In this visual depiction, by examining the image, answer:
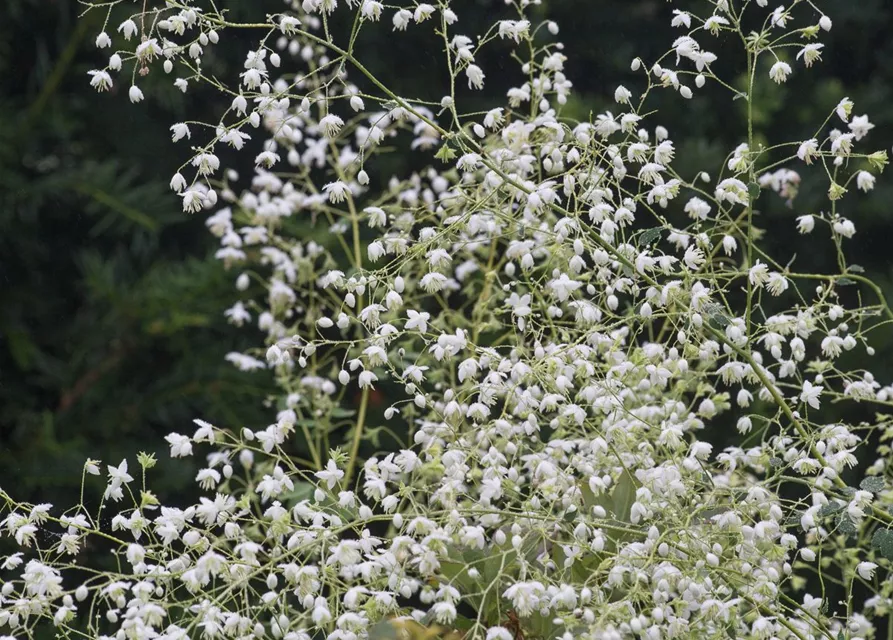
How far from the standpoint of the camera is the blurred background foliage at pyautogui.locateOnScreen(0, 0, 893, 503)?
259 cm

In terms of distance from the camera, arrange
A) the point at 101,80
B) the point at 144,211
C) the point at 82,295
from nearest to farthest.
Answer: the point at 101,80, the point at 144,211, the point at 82,295

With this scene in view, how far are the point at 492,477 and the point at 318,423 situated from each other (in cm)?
70

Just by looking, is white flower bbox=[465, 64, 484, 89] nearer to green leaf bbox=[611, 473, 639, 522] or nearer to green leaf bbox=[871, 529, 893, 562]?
green leaf bbox=[611, 473, 639, 522]

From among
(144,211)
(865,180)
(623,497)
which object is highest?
(865,180)

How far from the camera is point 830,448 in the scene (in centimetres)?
141

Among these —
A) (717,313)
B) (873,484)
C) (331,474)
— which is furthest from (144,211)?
(873,484)

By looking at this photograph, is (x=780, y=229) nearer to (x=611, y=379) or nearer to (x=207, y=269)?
(x=207, y=269)

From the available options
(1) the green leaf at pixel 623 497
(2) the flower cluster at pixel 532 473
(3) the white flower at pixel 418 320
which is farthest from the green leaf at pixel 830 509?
(3) the white flower at pixel 418 320

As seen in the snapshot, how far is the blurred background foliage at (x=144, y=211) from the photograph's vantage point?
2.59m

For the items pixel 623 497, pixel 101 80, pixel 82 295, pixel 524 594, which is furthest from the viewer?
pixel 82 295

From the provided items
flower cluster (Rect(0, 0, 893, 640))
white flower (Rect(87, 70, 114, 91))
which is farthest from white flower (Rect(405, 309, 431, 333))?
white flower (Rect(87, 70, 114, 91))

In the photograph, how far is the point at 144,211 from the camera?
8.77 feet

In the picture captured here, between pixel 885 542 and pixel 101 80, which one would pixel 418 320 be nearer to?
pixel 101 80

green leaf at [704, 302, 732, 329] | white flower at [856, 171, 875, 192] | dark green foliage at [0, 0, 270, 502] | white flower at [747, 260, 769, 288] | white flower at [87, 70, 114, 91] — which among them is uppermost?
white flower at [87, 70, 114, 91]
